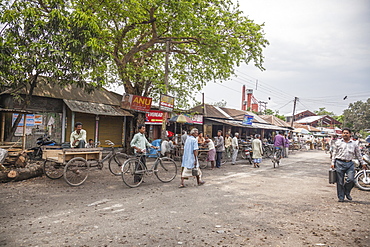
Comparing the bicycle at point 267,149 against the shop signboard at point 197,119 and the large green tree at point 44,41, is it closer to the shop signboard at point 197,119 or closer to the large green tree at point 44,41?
the shop signboard at point 197,119

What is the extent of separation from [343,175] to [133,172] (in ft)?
18.3

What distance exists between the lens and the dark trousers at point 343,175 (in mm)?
6109

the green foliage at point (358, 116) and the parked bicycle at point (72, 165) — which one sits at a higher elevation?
the green foliage at point (358, 116)

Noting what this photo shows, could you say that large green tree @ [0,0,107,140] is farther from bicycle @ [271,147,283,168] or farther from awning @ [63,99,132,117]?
bicycle @ [271,147,283,168]

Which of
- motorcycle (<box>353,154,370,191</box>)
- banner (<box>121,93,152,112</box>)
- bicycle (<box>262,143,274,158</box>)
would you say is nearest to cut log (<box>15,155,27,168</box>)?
banner (<box>121,93,152,112</box>)

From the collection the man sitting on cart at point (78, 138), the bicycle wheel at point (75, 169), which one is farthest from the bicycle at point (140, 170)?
the man sitting on cart at point (78, 138)

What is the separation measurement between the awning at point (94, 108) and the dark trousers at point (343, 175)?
11.7 meters

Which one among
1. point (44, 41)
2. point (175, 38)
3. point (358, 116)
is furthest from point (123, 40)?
point (358, 116)

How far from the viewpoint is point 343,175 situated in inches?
245

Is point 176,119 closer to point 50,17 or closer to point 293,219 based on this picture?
point 50,17

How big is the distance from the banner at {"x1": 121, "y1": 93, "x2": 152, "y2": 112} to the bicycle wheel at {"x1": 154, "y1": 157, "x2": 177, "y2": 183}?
23.0 feet

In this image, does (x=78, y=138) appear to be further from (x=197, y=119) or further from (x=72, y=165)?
(x=197, y=119)

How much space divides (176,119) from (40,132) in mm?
7328

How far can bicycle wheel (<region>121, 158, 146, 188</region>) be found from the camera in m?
7.23
